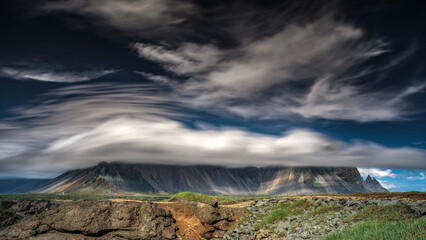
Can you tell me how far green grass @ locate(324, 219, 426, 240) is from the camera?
17125mm

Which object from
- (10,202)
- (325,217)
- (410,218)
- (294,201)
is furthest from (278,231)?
(10,202)

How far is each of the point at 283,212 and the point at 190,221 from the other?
12272mm

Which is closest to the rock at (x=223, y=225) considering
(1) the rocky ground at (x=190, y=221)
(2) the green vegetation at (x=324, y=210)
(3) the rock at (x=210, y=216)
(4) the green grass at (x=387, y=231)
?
(1) the rocky ground at (x=190, y=221)

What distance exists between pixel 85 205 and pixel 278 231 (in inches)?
913

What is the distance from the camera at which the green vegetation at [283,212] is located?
109ft

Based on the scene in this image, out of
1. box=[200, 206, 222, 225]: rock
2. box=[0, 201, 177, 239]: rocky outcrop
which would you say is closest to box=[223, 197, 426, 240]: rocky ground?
box=[200, 206, 222, 225]: rock

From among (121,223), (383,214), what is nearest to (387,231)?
(383,214)

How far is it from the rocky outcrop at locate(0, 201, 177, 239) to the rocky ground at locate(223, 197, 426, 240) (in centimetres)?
890

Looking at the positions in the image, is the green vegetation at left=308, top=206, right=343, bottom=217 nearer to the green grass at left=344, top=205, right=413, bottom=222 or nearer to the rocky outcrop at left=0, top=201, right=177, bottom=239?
the green grass at left=344, top=205, right=413, bottom=222

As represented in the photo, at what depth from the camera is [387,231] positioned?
60.8 feet

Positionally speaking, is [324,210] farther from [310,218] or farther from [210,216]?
[210,216]

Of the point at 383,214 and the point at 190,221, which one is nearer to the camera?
the point at 383,214

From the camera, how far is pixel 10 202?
4475 centimetres

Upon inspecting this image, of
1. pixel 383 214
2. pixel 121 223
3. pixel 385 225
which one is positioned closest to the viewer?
pixel 385 225
